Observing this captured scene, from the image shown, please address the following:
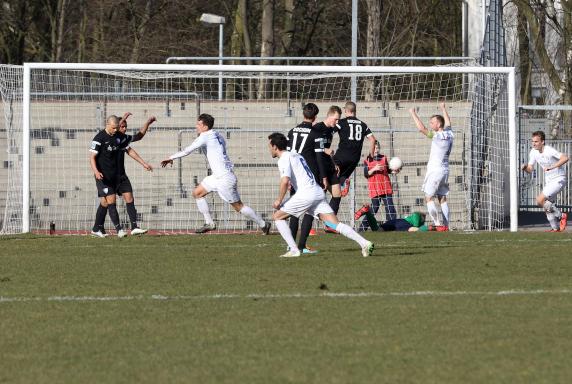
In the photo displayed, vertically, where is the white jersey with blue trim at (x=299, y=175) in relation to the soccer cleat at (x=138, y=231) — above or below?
above

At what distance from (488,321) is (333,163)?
8.27 metres

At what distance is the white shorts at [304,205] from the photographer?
12.8 meters

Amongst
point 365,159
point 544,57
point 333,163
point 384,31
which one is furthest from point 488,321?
point 384,31

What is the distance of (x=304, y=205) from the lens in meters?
12.8

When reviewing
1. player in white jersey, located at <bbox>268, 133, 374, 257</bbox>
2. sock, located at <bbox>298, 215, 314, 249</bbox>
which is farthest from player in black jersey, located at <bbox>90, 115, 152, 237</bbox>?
player in white jersey, located at <bbox>268, 133, 374, 257</bbox>

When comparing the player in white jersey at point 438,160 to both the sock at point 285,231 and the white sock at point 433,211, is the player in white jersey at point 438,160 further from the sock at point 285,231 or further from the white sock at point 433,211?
the sock at point 285,231

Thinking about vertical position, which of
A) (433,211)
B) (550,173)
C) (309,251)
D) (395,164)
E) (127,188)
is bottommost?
(309,251)

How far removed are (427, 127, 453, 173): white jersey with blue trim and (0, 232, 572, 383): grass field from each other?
436cm

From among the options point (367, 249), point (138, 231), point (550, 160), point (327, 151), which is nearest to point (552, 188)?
point (550, 160)

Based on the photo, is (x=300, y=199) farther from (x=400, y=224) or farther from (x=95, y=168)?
(x=400, y=224)

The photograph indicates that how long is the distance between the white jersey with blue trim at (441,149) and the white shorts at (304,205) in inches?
229

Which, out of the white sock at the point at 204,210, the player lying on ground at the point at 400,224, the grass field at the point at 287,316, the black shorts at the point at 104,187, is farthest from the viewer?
the player lying on ground at the point at 400,224

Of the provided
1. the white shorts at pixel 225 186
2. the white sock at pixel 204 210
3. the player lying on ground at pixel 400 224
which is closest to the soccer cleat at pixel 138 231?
the white sock at pixel 204 210

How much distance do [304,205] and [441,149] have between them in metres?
6.17
